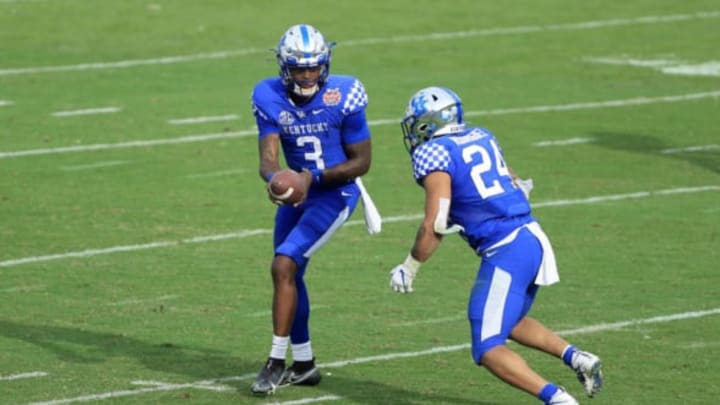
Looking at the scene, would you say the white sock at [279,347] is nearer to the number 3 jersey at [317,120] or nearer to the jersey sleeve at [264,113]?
the number 3 jersey at [317,120]

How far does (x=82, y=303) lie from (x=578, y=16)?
13506 mm

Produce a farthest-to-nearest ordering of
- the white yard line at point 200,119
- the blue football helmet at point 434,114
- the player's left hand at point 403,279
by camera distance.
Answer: the white yard line at point 200,119 < the blue football helmet at point 434,114 < the player's left hand at point 403,279

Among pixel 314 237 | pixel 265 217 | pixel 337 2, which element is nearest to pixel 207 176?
pixel 265 217

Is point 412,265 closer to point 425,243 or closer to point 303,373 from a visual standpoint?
point 425,243

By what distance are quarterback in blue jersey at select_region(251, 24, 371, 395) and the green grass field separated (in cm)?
36

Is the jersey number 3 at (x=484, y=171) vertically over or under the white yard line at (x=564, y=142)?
over

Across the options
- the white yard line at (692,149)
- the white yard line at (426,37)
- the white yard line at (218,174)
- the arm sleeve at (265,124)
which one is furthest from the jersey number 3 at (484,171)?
the white yard line at (426,37)

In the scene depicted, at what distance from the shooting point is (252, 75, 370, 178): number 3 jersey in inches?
349

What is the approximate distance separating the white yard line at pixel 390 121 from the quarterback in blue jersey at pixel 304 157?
21.8 feet

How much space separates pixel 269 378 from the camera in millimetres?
8633

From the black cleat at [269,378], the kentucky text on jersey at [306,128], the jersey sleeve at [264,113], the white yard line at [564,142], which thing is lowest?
the white yard line at [564,142]

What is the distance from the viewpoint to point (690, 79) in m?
19.4

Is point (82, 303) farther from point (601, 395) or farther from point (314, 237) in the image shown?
point (601, 395)

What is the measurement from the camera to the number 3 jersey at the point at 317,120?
8.86 meters
